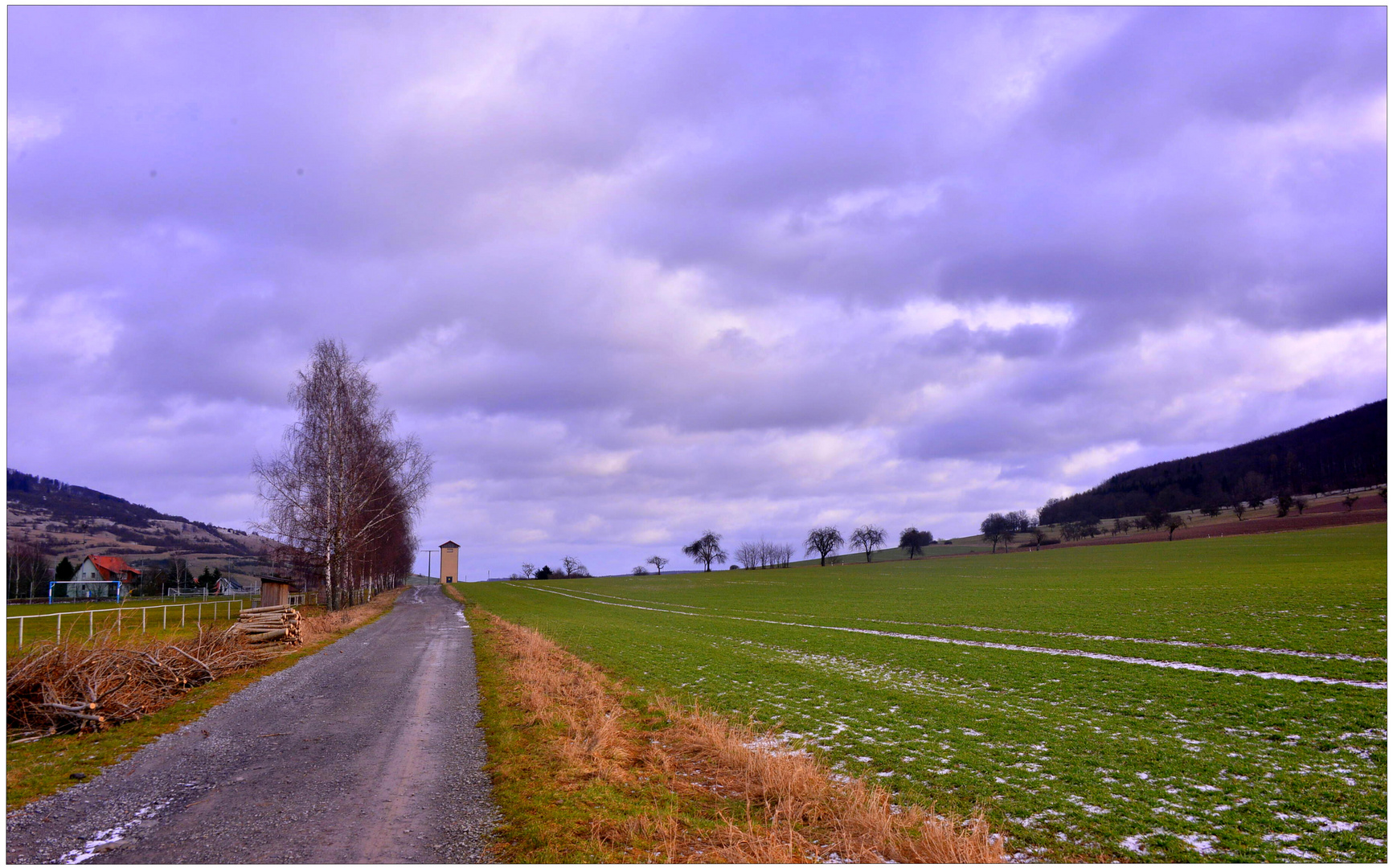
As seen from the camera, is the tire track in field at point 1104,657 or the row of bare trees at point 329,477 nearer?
the tire track in field at point 1104,657

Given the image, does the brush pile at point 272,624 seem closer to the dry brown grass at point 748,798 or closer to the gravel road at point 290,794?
the gravel road at point 290,794

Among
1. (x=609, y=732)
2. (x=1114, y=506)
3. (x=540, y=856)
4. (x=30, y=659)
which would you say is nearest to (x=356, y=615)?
(x=30, y=659)

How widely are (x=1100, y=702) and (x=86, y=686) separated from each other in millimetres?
19297

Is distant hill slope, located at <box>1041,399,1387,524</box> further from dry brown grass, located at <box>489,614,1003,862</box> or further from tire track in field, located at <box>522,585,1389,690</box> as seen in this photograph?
dry brown grass, located at <box>489,614,1003,862</box>

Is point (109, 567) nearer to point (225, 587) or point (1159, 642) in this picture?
point (225, 587)

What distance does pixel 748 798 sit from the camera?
8.25 m

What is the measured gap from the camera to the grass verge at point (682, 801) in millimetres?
6803

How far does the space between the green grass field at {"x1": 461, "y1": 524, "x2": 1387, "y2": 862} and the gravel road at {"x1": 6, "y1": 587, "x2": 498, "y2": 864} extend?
546cm

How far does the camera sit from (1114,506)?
181000 mm

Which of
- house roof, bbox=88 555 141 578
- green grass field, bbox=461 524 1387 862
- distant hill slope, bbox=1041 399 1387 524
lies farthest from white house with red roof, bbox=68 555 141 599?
distant hill slope, bbox=1041 399 1387 524

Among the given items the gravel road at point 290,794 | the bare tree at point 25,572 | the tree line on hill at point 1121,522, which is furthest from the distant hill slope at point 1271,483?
the bare tree at point 25,572

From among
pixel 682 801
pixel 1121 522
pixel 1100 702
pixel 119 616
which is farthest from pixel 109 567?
pixel 1121 522

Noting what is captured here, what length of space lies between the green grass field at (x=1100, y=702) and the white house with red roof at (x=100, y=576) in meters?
91.2

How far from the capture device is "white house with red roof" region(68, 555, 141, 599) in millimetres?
94125
